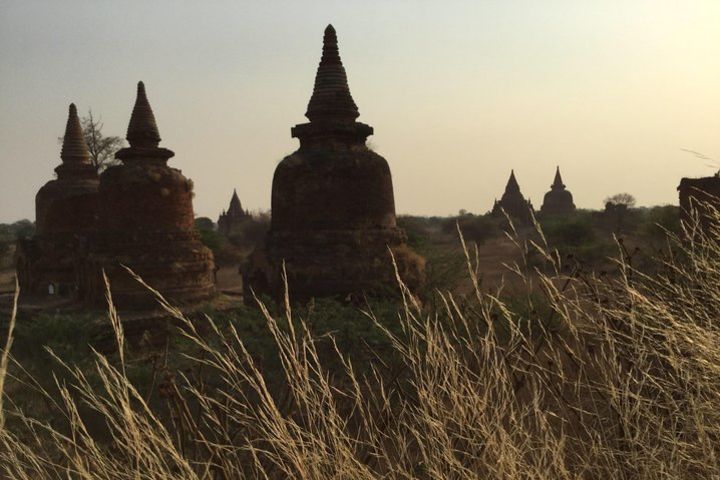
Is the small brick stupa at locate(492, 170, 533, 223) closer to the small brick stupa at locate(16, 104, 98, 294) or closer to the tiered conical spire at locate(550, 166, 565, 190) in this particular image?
the tiered conical spire at locate(550, 166, 565, 190)

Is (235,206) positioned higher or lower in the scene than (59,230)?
higher

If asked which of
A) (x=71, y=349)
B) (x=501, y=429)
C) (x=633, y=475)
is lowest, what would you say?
(x=71, y=349)

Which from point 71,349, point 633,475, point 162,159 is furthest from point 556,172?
point 633,475

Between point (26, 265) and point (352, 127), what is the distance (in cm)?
1293

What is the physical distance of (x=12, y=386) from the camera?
975cm

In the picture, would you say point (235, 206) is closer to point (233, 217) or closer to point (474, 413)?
point (233, 217)

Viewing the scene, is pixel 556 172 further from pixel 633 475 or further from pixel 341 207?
pixel 633 475

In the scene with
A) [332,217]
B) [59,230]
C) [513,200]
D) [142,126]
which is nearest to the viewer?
[332,217]

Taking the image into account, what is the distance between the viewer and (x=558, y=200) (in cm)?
5428

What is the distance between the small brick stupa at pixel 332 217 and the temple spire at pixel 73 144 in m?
11.5

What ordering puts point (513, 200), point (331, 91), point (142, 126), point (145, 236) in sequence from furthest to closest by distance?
point (513, 200), point (142, 126), point (145, 236), point (331, 91)

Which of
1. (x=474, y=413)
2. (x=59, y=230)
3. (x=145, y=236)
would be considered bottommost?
(x=474, y=413)

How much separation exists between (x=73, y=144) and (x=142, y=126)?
19.6 ft

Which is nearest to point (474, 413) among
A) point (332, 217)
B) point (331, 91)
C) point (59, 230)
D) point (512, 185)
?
point (332, 217)
